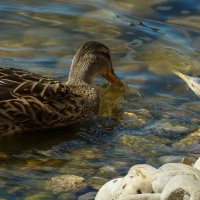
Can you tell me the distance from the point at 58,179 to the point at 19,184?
37 cm

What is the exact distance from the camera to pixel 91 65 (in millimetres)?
9828

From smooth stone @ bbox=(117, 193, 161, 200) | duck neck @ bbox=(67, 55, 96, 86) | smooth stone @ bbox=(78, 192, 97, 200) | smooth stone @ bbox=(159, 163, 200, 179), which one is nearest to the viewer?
smooth stone @ bbox=(117, 193, 161, 200)

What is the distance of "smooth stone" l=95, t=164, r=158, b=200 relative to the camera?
5928 mm

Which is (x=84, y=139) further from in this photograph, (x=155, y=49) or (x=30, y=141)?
(x=155, y=49)

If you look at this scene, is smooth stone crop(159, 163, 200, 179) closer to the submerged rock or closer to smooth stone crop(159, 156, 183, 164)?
the submerged rock

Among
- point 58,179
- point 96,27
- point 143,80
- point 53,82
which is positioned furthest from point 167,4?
point 58,179

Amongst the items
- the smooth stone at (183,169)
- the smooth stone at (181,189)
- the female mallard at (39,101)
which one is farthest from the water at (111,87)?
the smooth stone at (181,189)

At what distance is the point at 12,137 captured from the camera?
8.27m

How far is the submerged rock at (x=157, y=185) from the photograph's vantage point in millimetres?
5492

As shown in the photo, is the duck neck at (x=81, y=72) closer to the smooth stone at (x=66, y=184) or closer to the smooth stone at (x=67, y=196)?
the smooth stone at (x=66, y=184)

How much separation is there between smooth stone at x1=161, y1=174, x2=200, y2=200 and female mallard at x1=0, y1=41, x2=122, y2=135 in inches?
115

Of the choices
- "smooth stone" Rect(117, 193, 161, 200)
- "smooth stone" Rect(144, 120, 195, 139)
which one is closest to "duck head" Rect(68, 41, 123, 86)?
"smooth stone" Rect(144, 120, 195, 139)

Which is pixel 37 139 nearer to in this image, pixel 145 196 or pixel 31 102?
pixel 31 102

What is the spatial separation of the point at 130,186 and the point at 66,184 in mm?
988
